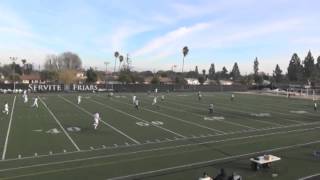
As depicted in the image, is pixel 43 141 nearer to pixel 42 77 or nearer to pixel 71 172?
pixel 71 172

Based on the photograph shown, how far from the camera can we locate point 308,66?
148m

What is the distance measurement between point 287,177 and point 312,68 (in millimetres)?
140275

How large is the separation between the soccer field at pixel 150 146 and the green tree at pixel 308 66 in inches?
4663

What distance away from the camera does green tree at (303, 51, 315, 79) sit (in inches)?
5733

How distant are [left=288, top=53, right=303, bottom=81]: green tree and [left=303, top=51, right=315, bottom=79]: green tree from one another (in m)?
1.90

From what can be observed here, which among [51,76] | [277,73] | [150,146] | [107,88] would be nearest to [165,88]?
[107,88]

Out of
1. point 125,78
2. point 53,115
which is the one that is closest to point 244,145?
point 53,115

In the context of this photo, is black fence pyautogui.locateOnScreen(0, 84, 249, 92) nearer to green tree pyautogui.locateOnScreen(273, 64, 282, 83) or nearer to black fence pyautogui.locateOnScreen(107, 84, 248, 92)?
black fence pyautogui.locateOnScreen(107, 84, 248, 92)

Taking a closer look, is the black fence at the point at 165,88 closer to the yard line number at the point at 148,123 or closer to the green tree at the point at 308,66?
the yard line number at the point at 148,123

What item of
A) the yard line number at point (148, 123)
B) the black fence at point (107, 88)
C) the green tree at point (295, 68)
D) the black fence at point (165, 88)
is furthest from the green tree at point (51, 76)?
the yard line number at point (148, 123)

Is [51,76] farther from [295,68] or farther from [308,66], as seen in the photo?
[308,66]

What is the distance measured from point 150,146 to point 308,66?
5442 inches

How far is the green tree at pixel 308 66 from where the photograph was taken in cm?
14562

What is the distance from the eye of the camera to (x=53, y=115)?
1371 inches
